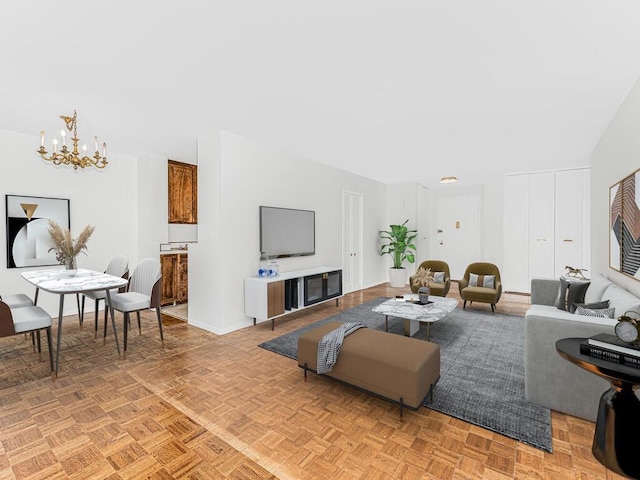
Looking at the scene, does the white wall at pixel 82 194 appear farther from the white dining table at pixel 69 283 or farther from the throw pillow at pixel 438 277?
the throw pillow at pixel 438 277

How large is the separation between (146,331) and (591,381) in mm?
4518

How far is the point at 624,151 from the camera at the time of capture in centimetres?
304

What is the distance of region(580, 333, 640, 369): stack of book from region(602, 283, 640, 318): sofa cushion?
1.96 feet

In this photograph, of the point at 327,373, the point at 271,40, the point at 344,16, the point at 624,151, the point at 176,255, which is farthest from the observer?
the point at 176,255

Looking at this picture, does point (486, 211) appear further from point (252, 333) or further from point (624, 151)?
point (252, 333)

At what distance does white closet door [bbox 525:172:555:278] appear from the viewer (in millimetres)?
6254

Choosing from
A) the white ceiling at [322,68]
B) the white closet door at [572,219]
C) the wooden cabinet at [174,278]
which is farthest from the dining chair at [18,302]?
the white closet door at [572,219]

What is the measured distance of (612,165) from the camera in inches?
137

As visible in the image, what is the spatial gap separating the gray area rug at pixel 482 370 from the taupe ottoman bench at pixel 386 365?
317 millimetres

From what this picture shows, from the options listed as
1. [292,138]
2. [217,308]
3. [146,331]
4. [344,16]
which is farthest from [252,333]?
[344,16]

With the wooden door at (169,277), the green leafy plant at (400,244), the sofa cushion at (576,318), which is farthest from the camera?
the green leafy plant at (400,244)

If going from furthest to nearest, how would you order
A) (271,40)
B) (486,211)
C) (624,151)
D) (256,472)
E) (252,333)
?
1. (486,211)
2. (252,333)
3. (624,151)
4. (271,40)
5. (256,472)

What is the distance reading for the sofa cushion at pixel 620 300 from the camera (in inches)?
86.6

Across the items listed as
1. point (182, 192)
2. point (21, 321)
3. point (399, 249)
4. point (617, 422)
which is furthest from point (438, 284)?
point (21, 321)
